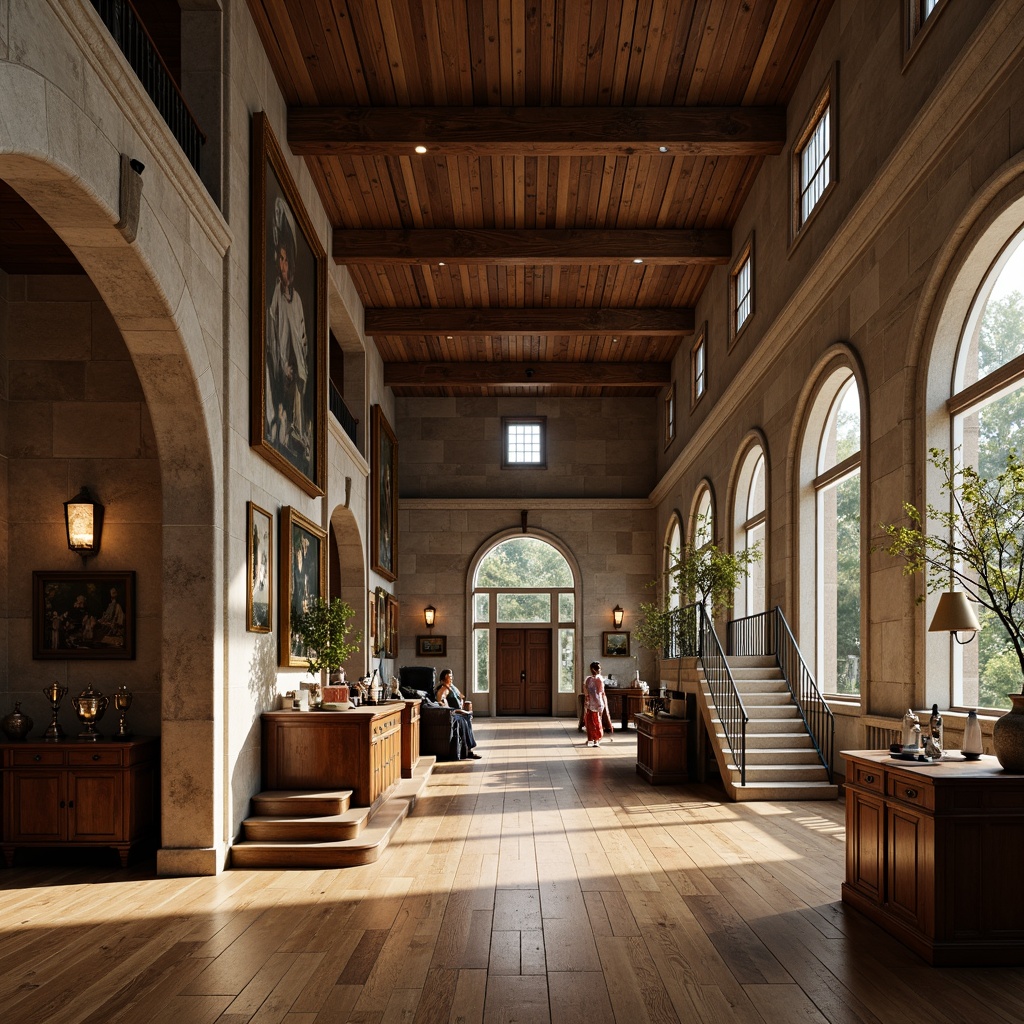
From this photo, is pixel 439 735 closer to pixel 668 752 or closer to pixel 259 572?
pixel 668 752

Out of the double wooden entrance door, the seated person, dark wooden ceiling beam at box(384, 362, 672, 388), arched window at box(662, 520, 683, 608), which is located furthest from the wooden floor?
the double wooden entrance door

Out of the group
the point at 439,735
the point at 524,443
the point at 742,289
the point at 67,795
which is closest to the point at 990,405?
the point at 67,795

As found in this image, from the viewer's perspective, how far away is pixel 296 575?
10680 millimetres

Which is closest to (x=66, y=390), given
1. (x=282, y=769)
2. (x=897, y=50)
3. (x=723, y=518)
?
(x=282, y=769)

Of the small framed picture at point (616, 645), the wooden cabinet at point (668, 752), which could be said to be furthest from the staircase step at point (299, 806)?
the small framed picture at point (616, 645)

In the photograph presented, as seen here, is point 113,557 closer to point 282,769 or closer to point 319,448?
point 282,769

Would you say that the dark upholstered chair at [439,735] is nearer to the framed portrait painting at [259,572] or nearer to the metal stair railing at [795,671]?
the metal stair railing at [795,671]

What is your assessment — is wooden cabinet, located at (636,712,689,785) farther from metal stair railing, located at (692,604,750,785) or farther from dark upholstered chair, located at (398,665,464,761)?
dark upholstered chair, located at (398,665,464,761)

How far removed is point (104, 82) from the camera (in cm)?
577

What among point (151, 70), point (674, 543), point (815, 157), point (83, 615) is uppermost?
point (815, 157)

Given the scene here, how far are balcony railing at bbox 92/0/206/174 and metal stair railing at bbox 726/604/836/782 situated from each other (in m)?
7.92

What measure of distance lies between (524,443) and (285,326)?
14971mm

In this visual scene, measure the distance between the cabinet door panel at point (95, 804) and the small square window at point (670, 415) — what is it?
16103 millimetres

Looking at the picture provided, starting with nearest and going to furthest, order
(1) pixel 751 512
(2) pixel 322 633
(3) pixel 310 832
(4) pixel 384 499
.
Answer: (3) pixel 310 832
(2) pixel 322 633
(1) pixel 751 512
(4) pixel 384 499
